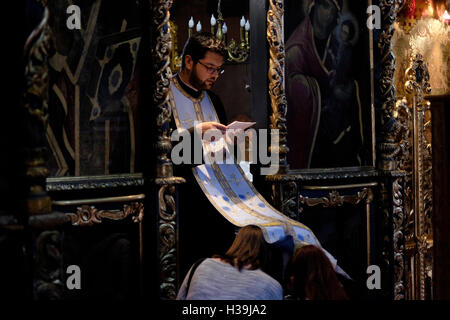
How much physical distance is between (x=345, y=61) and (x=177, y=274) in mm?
2155

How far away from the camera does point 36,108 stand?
9.55 feet

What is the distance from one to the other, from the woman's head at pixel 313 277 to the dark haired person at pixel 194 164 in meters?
0.91

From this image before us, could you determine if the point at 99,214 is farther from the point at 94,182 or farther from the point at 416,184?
the point at 416,184

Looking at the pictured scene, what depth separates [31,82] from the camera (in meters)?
2.87

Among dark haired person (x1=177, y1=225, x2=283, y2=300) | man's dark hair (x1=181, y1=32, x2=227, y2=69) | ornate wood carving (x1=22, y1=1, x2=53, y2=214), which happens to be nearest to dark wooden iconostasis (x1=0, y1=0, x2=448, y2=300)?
ornate wood carving (x1=22, y1=1, x2=53, y2=214)

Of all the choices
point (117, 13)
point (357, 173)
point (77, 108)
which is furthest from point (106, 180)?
point (357, 173)

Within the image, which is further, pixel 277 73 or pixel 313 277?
pixel 277 73

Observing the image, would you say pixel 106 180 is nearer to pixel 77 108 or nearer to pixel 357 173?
pixel 77 108

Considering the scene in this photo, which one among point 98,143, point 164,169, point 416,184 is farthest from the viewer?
point 416,184

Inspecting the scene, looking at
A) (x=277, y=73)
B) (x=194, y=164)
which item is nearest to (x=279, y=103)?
(x=277, y=73)

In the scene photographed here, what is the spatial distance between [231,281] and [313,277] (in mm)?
464

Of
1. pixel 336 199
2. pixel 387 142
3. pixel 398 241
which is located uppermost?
pixel 387 142

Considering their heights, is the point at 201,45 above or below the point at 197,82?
above
